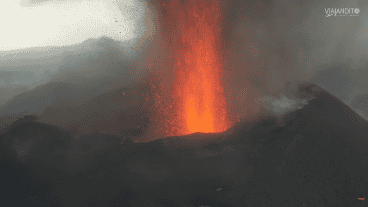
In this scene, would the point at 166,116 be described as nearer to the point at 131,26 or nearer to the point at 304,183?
the point at 131,26

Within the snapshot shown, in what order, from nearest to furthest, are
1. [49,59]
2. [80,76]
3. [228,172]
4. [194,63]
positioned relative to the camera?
[228,172] → [194,63] → [49,59] → [80,76]

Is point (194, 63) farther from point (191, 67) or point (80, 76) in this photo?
point (80, 76)

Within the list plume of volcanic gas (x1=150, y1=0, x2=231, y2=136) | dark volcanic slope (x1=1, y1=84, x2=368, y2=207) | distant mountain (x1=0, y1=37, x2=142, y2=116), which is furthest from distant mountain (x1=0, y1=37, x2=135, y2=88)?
dark volcanic slope (x1=1, y1=84, x2=368, y2=207)

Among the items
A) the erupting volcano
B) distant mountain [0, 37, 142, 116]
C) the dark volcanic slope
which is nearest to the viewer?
the dark volcanic slope

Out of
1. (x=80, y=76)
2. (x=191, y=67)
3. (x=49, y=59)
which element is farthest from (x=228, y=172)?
(x=49, y=59)

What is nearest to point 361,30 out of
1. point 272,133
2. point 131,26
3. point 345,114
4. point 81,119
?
point 345,114

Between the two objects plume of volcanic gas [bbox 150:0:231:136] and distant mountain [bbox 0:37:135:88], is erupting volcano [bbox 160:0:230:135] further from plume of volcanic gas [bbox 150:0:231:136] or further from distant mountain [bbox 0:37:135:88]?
A: distant mountain [bbox 0:37:135:88]
